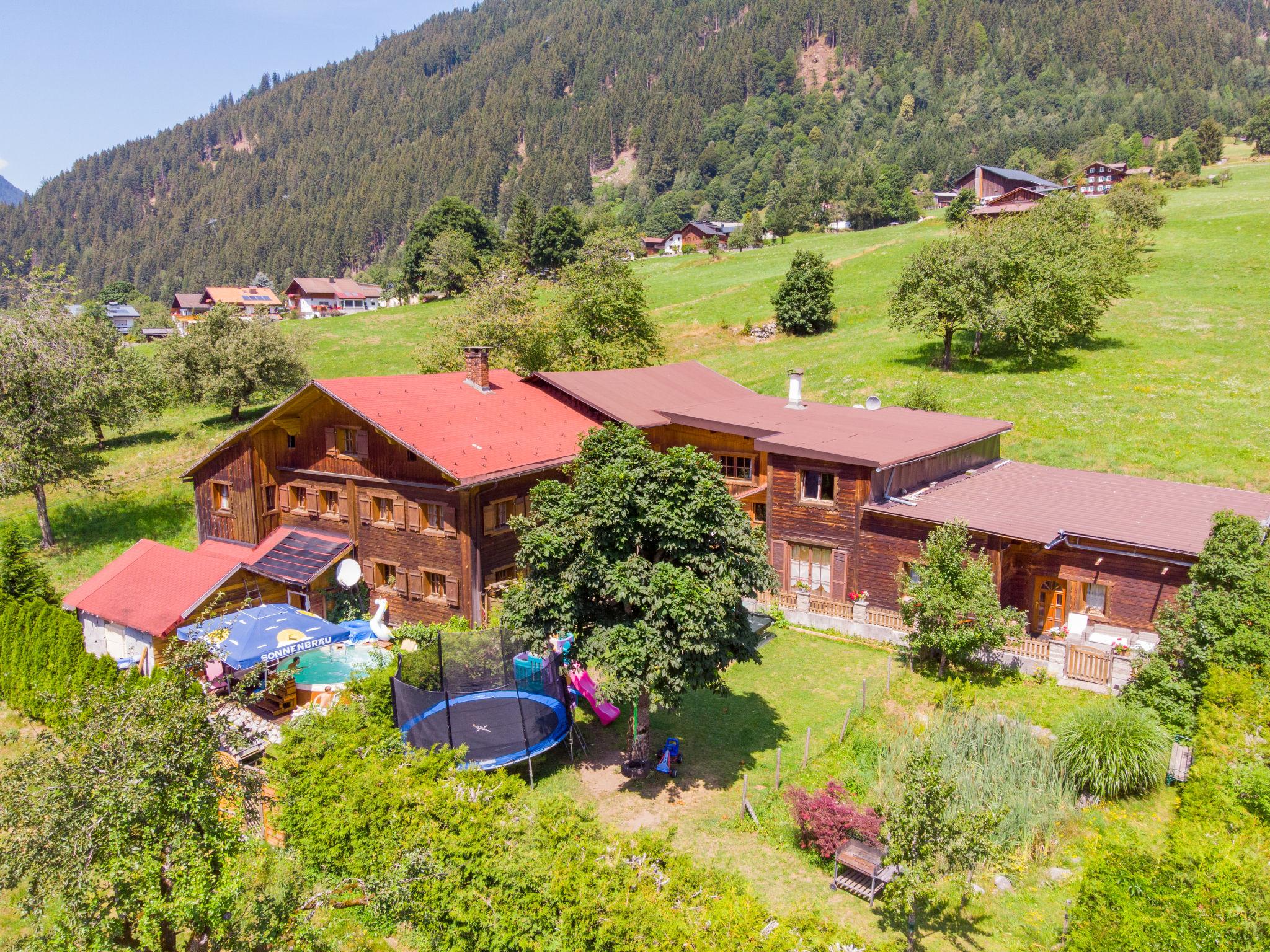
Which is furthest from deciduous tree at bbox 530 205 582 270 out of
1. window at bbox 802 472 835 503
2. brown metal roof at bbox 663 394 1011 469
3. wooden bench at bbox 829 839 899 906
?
wooden bench at bbox 829 839 899 906

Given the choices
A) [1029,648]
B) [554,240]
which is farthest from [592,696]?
[554,240]

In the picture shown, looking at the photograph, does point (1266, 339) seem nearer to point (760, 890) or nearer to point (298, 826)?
point (760, 890)

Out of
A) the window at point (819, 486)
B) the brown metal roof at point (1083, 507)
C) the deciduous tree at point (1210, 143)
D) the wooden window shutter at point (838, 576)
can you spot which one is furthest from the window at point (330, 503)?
the deciduous tree at point (1210, 143)

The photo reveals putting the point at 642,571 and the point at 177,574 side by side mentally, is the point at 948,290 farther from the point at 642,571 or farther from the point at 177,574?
the point at 177,574

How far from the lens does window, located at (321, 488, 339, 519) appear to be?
28469 mm

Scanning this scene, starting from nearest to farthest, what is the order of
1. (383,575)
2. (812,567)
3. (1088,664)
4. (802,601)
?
(1088,664) → (802,601) → (812,567) → (383,575)

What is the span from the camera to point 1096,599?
77.6ft

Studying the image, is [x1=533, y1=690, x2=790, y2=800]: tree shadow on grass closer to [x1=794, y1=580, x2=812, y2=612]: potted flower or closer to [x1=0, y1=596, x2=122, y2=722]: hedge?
[x1=794, y1=580, x2=812, y2=612]: potted flower

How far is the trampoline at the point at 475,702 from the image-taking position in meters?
17.1

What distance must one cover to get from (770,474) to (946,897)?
15.6m

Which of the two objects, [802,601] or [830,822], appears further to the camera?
[802,601]

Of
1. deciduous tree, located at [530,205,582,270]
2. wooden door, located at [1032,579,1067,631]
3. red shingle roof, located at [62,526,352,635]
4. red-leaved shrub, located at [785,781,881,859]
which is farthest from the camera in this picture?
deciduous tree, located at [530,205,582,270]

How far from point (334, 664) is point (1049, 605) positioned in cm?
2273

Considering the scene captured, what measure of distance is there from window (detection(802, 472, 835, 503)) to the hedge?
2176 cm
